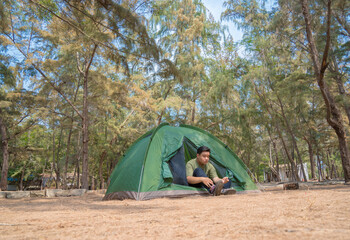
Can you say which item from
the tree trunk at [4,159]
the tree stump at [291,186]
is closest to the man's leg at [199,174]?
the tree stump at [291,186]

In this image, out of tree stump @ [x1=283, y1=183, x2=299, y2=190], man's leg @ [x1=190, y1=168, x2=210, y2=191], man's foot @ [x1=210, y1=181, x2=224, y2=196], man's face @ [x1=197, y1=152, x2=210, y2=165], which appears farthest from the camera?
tree stump @ [x1=283, y1=183, x2=299, y2=190]

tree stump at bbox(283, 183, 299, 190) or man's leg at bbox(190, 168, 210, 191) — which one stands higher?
man's leg at bbox(190, 168, 210, 191)

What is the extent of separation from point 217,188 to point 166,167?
117cm

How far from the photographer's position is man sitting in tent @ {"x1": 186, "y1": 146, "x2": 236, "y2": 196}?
194 inches

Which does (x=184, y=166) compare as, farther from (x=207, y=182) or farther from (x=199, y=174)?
(x=207, y=182)

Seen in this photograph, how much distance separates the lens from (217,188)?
478 cm

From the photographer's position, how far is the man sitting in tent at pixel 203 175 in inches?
194

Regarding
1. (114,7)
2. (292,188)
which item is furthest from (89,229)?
→ (292,188)

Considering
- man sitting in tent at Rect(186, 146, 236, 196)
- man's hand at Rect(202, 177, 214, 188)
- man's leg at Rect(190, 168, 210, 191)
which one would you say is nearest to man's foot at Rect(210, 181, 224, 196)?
man sitting in tent at Rect(186, 146, 236, 196)

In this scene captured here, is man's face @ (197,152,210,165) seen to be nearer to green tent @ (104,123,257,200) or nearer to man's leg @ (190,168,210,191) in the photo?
man's leg @ (190,168,210,191)

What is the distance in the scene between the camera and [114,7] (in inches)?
166

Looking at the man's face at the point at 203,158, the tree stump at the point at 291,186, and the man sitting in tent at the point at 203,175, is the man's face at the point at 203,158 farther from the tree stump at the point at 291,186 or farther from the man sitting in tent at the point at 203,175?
the tree stump at the point at 291,186

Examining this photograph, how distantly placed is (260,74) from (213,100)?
7.91ft

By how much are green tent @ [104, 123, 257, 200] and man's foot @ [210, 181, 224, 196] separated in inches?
12.3
